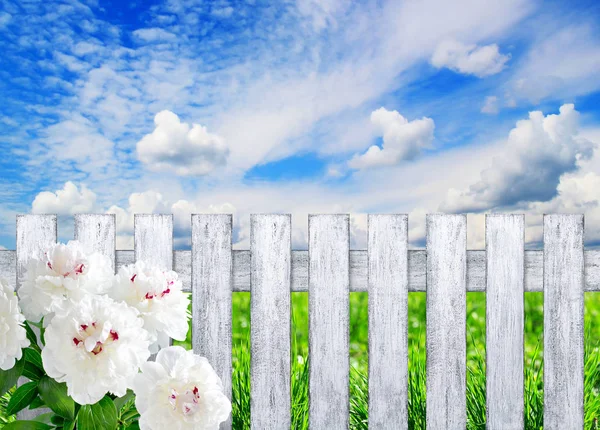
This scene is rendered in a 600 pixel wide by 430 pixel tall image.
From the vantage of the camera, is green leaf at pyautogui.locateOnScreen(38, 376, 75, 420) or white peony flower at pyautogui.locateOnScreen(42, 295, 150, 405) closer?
white peony flower at pyautogui.locateOnScreen(42, 295, 150, 405)

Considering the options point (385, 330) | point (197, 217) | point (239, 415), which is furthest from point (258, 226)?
point (239, 415)

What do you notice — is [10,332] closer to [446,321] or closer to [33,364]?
[33,364]

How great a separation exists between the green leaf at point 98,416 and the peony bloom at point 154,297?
0.69ft

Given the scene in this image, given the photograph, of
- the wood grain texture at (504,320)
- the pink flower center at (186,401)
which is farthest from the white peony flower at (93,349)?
the wood grain texture at (504,320)

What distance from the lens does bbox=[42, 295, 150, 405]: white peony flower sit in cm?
141

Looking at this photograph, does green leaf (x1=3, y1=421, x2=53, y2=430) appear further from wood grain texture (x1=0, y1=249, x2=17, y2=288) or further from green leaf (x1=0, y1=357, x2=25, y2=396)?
wood grain texture (x1=0, y1=249, x2=17, y2=288)

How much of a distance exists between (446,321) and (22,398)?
171 cm

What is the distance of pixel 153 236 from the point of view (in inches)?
99.4

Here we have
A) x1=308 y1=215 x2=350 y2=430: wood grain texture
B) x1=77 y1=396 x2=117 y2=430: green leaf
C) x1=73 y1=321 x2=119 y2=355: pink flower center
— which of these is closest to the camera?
x1=73 y1=321 x2=119 y2=355: pink flower center

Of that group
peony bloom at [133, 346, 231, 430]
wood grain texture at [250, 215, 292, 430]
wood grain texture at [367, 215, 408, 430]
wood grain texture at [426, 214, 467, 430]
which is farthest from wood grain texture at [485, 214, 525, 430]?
peony bloom at [133, 346, 231, 430]

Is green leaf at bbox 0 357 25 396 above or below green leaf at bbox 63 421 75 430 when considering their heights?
above

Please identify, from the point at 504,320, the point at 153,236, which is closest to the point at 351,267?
the point at 504,320

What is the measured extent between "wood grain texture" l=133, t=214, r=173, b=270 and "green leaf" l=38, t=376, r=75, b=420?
0.98 meters

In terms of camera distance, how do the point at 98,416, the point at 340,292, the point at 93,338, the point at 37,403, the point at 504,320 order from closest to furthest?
Answer: 1. the point at 93,338
2. the point at 98,416
3. the point at 37,403
4. the point at 340,292
5. the point at 504,320
